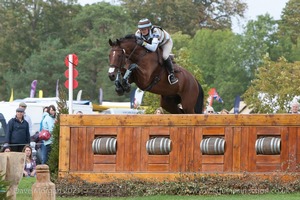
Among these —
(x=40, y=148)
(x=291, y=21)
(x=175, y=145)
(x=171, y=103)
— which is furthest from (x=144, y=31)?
(x=291, y=21)

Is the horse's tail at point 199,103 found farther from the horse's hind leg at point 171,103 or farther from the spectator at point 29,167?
the spectator at point 29,167

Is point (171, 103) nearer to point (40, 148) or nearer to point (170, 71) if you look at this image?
point (170, 71)

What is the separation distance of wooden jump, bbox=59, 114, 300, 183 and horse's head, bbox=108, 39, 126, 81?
2.36ft

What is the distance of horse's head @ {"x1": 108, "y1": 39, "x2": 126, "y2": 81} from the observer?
51.1 ft

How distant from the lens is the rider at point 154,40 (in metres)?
16.2

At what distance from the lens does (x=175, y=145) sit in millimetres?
15141

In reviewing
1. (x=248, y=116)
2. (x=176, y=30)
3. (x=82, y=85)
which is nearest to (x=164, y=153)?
(x=248, y=116)

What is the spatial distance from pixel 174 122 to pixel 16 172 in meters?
4.71

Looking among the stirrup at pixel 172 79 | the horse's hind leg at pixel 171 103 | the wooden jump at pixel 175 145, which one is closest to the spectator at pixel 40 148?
the horse's hind leg at pixel 171 103

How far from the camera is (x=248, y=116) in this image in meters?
15.0

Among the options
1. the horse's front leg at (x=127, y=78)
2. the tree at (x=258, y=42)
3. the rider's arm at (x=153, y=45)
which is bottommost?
the horse's front leg at (x=127, y=78)

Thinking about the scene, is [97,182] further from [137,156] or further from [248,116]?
[248,116]

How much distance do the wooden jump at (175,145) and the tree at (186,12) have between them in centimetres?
7354

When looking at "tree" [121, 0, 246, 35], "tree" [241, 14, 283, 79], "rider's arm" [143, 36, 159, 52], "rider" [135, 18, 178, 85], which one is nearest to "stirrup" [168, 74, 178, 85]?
"rider" [135, 18, 178, 85]
